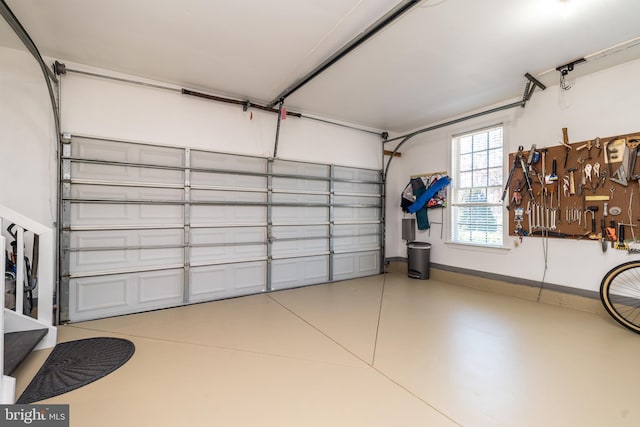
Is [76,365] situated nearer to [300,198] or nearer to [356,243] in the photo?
[300,198]

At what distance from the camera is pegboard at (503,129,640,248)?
334 cm

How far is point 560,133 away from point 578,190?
0.84 meters

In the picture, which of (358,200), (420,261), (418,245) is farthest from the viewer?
(358,200)

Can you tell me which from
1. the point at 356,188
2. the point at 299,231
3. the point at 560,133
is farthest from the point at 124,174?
the point at 560,133

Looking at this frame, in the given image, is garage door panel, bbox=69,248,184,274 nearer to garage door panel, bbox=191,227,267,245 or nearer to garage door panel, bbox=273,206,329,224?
garage door panel, bbox=191,227,267,245

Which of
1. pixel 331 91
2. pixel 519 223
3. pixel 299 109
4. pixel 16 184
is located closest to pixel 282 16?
pixel 331 91

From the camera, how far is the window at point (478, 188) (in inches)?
185

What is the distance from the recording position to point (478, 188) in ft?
16.1

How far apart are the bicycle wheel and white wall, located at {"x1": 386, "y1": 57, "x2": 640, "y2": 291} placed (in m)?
0.17

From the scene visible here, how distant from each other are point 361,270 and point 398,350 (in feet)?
10.3

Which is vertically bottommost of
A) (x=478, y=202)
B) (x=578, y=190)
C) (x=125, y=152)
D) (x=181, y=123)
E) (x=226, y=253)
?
(x=226, y=253)

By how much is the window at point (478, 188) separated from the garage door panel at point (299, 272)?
8.36ft

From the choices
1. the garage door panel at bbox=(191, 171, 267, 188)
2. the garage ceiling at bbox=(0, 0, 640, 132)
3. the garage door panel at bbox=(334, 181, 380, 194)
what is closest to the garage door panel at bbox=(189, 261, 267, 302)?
the garage door panel at bbox=(191, 171, 267, 188)

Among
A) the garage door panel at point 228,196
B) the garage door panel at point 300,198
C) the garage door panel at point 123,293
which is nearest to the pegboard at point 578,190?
the garage door panel at point 300,198
